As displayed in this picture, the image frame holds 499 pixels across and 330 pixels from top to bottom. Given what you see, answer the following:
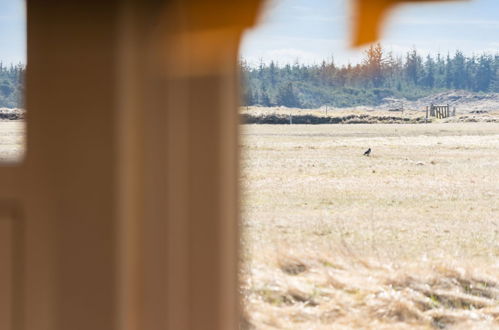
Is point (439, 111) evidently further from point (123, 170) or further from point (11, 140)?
point (11, 140)

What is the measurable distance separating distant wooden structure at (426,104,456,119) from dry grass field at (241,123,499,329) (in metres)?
0.04

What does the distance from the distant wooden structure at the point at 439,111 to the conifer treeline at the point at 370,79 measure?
0.15ft

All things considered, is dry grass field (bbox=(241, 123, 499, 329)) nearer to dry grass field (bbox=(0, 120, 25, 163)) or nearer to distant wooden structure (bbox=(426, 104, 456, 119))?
distant wooden structure (bbox=(426, 104, 456, 119))

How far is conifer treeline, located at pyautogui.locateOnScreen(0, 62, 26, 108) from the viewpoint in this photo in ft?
5.35

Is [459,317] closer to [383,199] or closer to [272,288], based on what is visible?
[383,199]

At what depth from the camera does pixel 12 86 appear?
1.64m

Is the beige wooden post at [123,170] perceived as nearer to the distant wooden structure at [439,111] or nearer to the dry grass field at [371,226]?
A: the dry grass field at [371,226]

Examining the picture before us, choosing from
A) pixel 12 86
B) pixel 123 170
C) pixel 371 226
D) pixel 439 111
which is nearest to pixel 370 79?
pixel 439 111

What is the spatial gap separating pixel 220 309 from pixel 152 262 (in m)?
0.19

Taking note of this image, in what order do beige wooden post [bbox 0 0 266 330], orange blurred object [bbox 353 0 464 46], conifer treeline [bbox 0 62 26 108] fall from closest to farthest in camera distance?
orange blurred object [bbox 353 0 464 46]
beige wooden post [bbox 0 0 266 330]
conifer treeline [bbox 0 62 26 108]

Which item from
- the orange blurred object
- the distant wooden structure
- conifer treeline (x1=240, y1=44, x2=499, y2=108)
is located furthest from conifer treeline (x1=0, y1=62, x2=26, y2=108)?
the distant wooden structure

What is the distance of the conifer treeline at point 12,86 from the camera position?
1.63 meters

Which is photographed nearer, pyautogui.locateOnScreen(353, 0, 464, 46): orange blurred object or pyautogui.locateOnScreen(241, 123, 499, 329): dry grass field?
pyautogui.locateOnScreen(353, 0, 464, 46): orange blurred object

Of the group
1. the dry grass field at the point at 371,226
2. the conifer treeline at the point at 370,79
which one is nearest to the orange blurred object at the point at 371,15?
the conifer treeline at the point at 370,79
